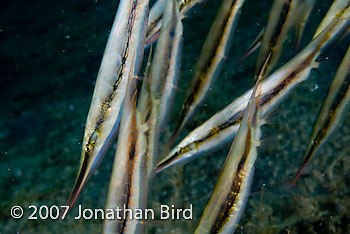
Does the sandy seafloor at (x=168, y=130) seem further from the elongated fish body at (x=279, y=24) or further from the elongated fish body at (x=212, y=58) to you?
the elongated fish body at (x=279, y=24)

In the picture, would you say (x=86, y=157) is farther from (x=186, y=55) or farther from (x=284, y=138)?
(x=186, y=55)

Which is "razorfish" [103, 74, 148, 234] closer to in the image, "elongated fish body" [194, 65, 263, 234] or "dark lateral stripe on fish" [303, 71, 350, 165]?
"elongated fish body" [194, 65, 263, 234]

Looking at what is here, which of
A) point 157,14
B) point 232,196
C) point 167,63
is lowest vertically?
point 232,196

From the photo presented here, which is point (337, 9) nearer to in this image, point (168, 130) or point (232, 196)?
point (232, 196)

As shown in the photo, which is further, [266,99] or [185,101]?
[185,101]

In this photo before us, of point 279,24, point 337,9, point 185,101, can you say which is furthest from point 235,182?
point 337,9
